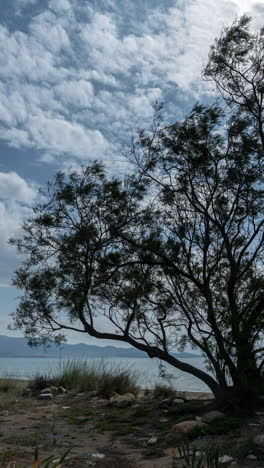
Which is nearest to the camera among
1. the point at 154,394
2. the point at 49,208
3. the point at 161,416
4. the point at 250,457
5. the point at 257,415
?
the point at 250,457

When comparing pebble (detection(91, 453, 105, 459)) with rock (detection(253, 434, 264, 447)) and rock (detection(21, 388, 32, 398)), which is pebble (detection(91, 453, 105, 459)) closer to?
rock (detection(253, 434, 264, 447))

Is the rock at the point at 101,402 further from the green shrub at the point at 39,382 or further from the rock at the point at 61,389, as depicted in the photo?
the green shrub at the point at 39,382

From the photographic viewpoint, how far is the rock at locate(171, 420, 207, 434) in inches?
328

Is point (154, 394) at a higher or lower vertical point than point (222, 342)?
lower

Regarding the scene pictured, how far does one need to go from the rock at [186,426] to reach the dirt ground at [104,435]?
15 cm

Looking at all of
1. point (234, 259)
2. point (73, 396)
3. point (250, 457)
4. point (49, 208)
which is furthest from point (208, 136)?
point (73, 396)

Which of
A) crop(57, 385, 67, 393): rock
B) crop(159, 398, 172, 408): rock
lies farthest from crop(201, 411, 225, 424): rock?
crop(57, 385, 67, 393): rock

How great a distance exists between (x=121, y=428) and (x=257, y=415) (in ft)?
9.18

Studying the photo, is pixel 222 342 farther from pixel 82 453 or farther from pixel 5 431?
pixel 5 431

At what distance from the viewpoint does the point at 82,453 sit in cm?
751

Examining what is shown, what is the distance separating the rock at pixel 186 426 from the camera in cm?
833

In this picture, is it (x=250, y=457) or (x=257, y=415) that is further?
(x=257, y=415)

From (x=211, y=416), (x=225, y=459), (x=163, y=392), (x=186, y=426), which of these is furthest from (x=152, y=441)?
(x=163, y=392)

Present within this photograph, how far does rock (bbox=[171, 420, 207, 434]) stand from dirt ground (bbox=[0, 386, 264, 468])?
15 cm
